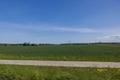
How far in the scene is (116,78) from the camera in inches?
602

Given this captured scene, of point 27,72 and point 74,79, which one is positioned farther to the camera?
point 27,72

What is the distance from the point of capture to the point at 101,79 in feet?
47.3

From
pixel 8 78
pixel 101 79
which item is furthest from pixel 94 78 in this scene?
pixel 8 78

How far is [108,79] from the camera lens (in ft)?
47.6

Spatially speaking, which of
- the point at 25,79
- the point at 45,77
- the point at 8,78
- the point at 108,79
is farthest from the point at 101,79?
the point at 8,78

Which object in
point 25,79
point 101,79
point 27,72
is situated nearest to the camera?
point 101,79

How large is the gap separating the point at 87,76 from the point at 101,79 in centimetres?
121

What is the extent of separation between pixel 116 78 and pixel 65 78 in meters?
2.63

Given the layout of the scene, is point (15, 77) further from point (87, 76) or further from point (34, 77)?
point (87, 76)

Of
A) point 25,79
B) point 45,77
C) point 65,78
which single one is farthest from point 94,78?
point 25,79

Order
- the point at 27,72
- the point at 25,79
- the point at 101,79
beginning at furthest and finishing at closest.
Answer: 1. the point at 27,72
2. the point at 25,79
3. the point at 101,79

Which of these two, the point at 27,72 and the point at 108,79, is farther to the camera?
the point at 27,72

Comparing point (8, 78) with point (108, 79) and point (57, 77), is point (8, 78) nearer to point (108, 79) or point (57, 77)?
point (57, 77)

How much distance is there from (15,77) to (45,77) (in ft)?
5.28
